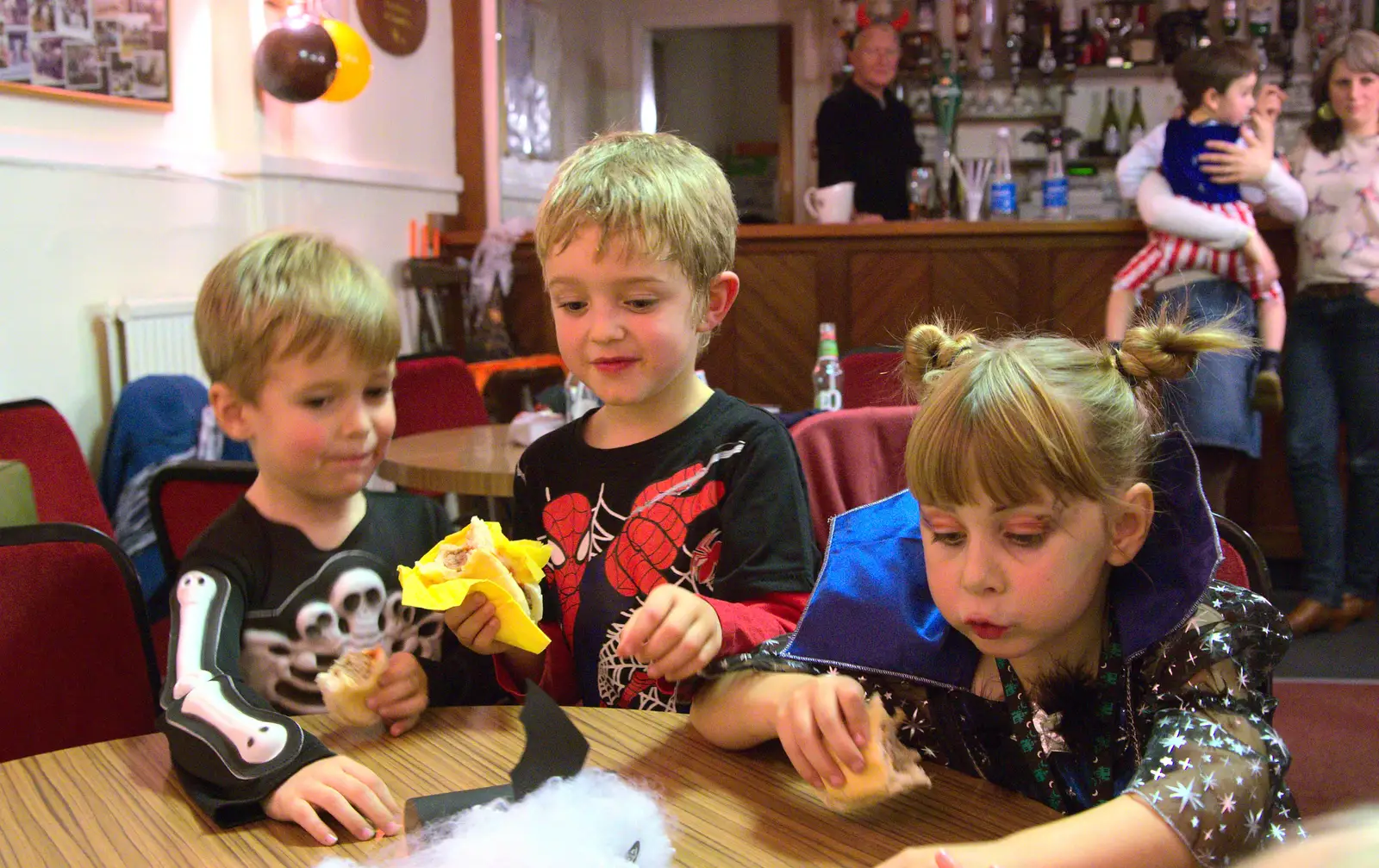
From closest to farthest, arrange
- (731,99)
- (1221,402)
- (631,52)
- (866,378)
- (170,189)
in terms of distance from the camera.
Result: 1. (866,378)
2. (1221,402)
3. (170,189)
4. (631,52)
5. (731,99)

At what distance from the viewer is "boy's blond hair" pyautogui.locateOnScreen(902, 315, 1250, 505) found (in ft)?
3.24

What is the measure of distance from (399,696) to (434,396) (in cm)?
265

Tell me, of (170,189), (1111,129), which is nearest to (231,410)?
(170,189)

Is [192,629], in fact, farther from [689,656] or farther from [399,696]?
[689,656]

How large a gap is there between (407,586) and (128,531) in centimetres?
258

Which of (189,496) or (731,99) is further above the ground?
(731,99)

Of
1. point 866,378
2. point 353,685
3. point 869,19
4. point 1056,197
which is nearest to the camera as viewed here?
point 353,685

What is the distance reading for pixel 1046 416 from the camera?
1.00m

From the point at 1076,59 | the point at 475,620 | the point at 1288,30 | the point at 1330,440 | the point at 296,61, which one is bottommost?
the point at 1330,440

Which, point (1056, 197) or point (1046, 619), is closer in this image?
point (1046, 619)

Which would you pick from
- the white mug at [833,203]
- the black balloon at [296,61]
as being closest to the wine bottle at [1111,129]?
the white mug at [833,203]

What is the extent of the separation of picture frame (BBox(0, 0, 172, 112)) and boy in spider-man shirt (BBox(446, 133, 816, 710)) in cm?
266

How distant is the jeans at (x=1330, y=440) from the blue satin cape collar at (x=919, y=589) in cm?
331

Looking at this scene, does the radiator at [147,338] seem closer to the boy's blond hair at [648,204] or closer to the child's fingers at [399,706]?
the boy's blond hair at [648,204]
